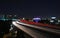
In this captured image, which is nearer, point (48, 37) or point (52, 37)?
point (52, 37)

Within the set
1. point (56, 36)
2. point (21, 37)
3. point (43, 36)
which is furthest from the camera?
point (21, 37)

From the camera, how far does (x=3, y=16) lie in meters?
83.2

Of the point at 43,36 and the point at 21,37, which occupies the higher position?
the point at 43,36

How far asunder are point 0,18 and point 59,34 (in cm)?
7552

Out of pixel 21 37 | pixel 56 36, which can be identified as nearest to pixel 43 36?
pixel 56 36

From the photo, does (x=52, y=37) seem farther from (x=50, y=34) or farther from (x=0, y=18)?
(x=0, y=18)

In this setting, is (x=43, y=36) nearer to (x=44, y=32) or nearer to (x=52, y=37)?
(x=44, y=32)

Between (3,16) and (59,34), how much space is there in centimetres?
7830

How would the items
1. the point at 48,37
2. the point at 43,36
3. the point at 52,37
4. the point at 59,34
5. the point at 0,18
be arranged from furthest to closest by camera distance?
the point at 0,18 → the point at 43,36 → the point at 48,37 → the point at 52,37 → the point at 59,34

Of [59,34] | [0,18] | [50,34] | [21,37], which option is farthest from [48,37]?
[0,18]

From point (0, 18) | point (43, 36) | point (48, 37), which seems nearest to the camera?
point (48, 37)

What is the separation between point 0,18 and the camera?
80125 millimetres

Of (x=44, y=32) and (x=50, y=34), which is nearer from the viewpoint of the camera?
(x=50, y=34)

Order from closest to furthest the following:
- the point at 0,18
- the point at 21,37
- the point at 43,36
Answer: the point at 43,36 → the point at 21,37 → the point at 0,18
